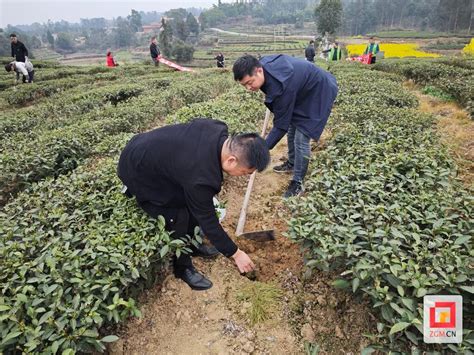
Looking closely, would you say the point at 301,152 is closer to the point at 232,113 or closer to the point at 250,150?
the point at 250,150

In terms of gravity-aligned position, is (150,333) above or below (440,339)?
below

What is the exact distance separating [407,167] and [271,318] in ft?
6.32

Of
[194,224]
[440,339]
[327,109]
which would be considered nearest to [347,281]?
[440,339]

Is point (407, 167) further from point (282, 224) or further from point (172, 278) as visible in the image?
point (172, 278)

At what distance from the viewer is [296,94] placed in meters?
3.56

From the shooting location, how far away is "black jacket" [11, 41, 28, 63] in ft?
38.0

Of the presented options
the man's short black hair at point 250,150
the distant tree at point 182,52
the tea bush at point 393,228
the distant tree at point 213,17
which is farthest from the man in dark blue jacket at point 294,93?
the distant tree at point 213,17

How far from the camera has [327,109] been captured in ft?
12.2

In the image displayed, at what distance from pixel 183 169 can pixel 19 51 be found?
12.9m

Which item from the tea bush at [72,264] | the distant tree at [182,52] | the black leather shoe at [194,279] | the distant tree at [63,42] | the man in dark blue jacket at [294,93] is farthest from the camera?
the distant tree at [63,42]

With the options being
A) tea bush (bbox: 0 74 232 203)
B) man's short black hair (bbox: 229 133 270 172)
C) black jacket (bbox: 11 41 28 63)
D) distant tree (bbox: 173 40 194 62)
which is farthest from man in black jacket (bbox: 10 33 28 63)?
distant tree (bbox: 173 40 194 62)

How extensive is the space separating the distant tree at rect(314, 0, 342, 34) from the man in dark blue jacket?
41.0m

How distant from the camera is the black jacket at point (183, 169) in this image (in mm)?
2126

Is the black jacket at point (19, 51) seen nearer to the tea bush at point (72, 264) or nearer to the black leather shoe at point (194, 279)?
the tea bush at point (72, 264)
